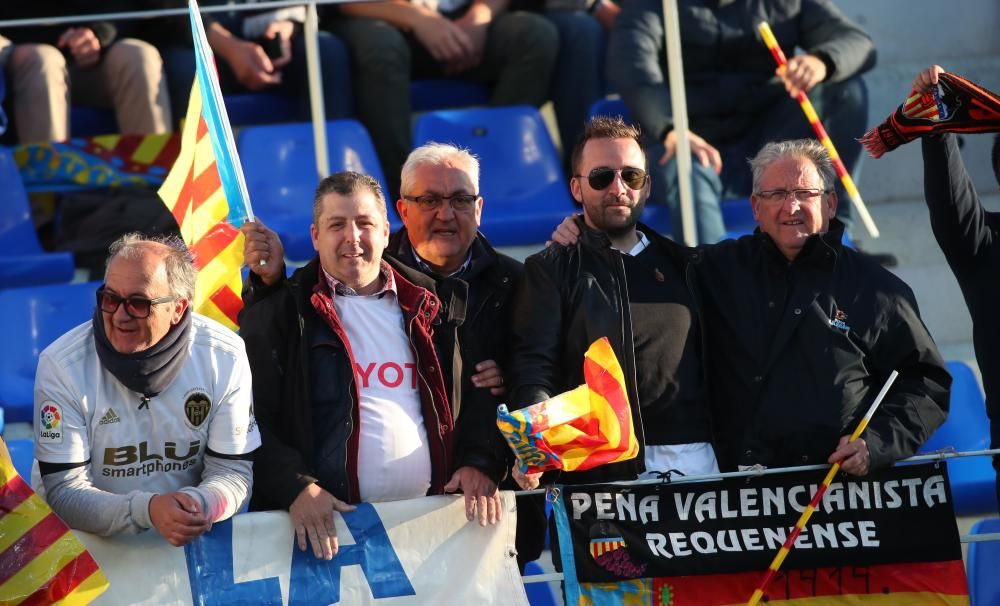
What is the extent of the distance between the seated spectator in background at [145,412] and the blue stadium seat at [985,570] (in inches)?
98.8

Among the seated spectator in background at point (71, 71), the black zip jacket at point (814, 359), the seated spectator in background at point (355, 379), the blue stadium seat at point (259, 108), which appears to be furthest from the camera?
the blue stadium seat at point (259, 108)

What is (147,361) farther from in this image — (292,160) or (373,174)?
(292,160)

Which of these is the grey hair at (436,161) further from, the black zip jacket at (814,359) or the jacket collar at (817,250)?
the jacket collar at (817,250)

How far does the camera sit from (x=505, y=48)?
755cm

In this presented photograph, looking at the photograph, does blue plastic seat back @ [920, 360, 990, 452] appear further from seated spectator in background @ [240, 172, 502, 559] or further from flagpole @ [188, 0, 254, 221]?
flagpole @ [188, 0, 254, 221]

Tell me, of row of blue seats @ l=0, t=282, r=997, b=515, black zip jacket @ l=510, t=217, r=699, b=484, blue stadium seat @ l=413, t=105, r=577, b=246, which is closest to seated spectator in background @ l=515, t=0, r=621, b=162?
blue stadium seat @ l=413, t=105, r=577, b=246

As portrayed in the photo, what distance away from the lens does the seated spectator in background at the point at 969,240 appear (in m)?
4.39

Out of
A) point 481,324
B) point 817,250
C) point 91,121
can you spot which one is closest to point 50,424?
Result: point 481,324

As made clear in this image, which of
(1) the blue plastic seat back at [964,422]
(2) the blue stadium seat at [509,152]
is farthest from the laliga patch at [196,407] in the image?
(2) the blue stadium seat at [509,152]

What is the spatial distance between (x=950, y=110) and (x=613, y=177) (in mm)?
1021

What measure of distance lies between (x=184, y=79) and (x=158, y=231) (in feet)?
3.75

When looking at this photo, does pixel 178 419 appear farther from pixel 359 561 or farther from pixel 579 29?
pixel 579 29

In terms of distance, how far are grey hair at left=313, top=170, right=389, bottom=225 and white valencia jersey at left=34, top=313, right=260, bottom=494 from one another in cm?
56

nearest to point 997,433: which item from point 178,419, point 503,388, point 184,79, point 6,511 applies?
point 503,388
